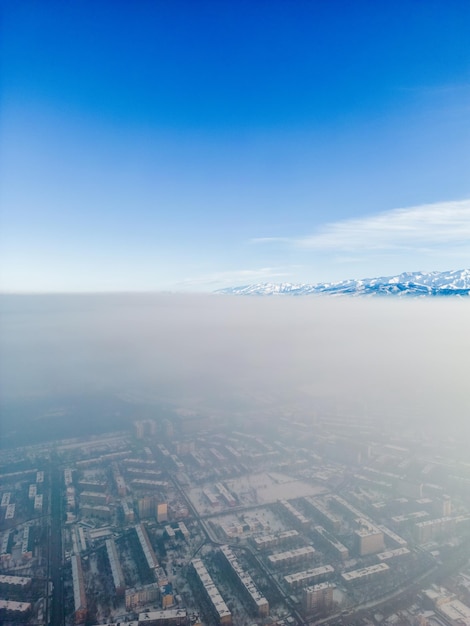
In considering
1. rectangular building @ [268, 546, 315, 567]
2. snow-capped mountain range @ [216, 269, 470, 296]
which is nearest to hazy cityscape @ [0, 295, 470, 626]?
rectangular building @ [268, 546, 315, 567]

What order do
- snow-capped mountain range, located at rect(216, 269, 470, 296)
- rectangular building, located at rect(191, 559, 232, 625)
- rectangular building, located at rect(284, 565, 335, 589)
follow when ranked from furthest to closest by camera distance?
snow-capped mountain range, located at rect(216, 269, 470, 296)
rectangular building, located at rect(284, 565, 335, 589)
rectangular building, located at rect(191, 559, 232, 625)

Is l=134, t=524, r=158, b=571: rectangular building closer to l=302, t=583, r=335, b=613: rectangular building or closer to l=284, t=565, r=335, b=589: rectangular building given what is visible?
l=284, t=565, r=335, b=589: rectangular building

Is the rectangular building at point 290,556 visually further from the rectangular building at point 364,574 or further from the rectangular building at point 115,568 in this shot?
the rectangular building at point 115,568

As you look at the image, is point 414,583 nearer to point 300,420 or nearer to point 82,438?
point 300,420

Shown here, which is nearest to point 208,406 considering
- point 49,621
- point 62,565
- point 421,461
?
point 421,461

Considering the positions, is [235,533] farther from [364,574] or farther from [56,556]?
[56,556]

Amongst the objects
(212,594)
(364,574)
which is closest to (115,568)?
(212,594)
